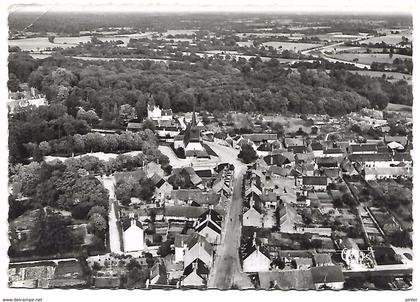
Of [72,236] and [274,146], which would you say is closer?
[72,236]

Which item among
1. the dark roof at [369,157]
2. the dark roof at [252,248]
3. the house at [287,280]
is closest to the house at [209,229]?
the dark roof at [252,248]

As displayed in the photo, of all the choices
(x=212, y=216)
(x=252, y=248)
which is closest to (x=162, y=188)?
(x=212, y=216)

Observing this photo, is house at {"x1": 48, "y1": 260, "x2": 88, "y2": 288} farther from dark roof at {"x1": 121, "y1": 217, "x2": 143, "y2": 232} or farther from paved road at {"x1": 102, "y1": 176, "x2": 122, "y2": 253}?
dark roof at {"x1": 121, "y1": 217, "x2": 143, "y2": 232}

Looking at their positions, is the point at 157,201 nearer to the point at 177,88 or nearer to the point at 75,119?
the point at 75,119

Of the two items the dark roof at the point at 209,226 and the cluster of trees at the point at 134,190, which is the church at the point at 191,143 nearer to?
the cluster of trees at the point at 134,190

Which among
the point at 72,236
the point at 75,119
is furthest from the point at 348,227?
the point at 75,119

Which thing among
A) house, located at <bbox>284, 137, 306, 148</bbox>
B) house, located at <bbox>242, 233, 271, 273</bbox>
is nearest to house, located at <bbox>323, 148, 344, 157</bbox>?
house, located at <bbox>284, 137, 306, 148</bbox>
